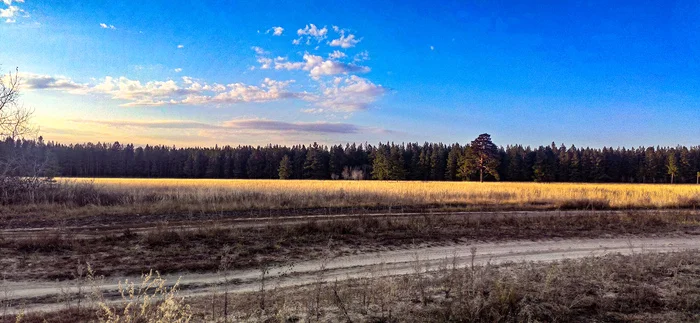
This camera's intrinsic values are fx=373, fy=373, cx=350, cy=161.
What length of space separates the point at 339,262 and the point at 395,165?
69903mm

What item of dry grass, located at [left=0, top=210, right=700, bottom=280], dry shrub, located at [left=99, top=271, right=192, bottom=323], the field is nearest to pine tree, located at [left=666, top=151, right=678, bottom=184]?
the field

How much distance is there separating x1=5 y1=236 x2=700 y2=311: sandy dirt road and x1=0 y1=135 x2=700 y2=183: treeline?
59.4m

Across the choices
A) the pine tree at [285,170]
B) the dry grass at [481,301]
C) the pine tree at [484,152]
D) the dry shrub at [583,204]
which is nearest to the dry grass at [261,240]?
the dry grass at [481,301]

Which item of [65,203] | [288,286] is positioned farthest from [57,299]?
[65,203]

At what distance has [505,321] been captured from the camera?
5.59 m

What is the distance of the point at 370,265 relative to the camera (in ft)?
35.8

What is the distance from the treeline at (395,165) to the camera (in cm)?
8294

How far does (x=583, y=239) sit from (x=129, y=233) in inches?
706

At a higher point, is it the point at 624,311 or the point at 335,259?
the point at 624,311

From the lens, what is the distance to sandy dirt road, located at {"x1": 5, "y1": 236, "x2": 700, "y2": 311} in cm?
819

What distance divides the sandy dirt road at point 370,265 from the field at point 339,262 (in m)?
0.06

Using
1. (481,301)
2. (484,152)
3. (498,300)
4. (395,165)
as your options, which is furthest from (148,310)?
(395,165)

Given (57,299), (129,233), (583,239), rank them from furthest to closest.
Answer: (583,239) → (129,233) → (57,299)

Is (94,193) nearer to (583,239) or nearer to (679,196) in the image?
(583,239)
